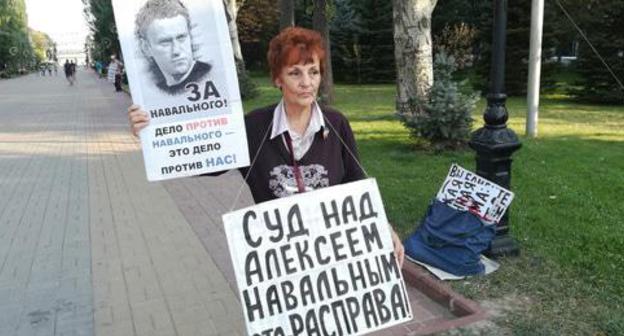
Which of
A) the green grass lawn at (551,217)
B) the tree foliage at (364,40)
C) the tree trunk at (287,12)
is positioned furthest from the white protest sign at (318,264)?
the tree foliage at (364,40)

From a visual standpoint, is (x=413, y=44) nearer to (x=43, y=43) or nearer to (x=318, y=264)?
(x=318, y=264)

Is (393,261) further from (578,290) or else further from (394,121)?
(394,121)

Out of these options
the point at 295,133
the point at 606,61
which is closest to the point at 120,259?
the point at 295,133

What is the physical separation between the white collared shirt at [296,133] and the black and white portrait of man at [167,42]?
45cm

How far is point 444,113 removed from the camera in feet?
30.2

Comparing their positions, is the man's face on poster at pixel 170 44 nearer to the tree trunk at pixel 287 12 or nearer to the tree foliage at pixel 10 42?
the tree trunk at pixel 287 12

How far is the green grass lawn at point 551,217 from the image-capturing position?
4062 mm

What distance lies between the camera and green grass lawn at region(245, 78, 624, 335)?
13.3ft

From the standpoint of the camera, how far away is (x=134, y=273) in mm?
5328

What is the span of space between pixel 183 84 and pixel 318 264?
0.99 metres

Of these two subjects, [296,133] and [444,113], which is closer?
[296,133]

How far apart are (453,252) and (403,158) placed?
470 centimetres

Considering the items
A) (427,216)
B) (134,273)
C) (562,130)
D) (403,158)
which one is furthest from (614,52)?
(134,273)

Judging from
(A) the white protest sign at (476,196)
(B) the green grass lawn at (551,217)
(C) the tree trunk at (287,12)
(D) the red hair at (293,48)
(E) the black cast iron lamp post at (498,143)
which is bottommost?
(B) the green grass lawn at (551,217)
